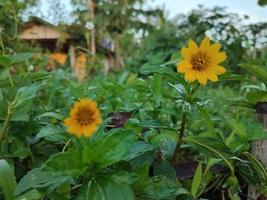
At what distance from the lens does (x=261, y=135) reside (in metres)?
0.79

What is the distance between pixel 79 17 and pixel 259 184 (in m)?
1.04

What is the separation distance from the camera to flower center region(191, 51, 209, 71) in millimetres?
636

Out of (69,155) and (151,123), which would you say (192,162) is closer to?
(151,123)

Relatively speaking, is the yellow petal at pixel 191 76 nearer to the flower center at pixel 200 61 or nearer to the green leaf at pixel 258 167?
the flower center at pixel 200 61

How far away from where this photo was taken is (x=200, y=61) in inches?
25.2

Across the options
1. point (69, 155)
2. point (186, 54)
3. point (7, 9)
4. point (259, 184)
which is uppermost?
point (7, 9)

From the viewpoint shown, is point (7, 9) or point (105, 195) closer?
point (105, 195)

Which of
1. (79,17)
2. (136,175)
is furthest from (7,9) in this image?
(136,175)

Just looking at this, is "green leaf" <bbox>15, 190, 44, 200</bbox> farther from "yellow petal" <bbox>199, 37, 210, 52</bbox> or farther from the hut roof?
the hut roof

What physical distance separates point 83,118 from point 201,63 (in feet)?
0.64

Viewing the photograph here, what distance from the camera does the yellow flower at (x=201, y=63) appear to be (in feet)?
2.08

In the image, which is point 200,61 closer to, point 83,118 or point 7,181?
point 83,118

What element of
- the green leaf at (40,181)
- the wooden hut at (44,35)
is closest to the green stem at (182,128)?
the green leaf at (40,181)

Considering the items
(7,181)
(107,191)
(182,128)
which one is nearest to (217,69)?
(182,128)
